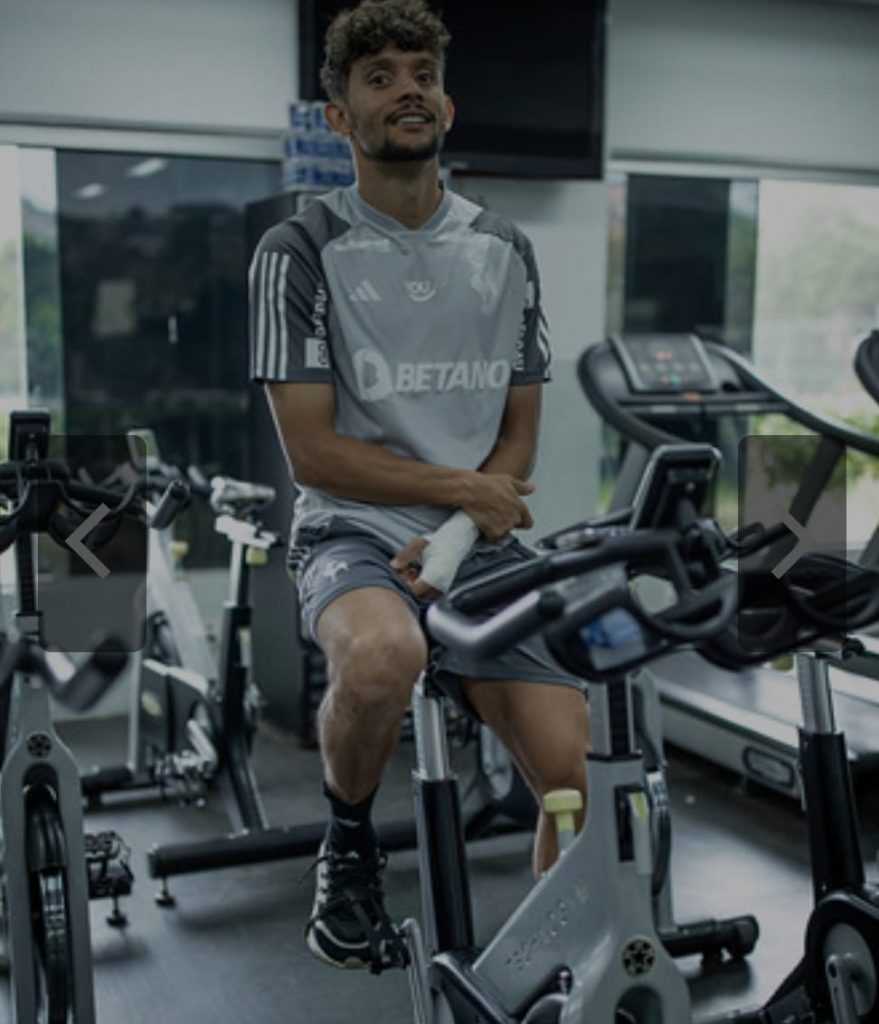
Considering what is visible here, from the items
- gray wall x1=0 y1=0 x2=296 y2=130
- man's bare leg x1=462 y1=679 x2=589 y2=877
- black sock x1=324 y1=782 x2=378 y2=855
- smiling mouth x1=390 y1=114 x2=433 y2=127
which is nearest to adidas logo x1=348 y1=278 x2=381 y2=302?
smiling mouth x1=390 y1=114 x2=433 y2=127

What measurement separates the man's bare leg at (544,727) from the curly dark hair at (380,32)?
106 cm

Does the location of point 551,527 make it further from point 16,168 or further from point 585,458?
point 16,168

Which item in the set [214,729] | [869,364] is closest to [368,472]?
[214,729]

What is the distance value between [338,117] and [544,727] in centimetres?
110

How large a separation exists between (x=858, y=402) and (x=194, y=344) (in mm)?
3185

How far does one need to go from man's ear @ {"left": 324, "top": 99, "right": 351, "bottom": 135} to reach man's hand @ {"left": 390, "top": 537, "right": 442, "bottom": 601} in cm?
73

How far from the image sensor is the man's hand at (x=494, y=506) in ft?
7.25

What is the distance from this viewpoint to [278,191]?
5.04m

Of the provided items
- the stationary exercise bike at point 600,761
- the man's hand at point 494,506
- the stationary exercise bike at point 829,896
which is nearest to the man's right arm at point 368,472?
the man's hand at point 494,506

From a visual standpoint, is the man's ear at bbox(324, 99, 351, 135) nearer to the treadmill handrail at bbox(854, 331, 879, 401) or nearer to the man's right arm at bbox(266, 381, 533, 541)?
the man's right arm at bbox(266, 381, 533, 541)

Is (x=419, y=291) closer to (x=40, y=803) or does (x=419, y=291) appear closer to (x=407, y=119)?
(x=407, y=119)

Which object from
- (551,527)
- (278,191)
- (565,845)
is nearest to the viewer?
(565,845)

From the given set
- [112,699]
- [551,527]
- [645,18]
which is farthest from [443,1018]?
[645,18]

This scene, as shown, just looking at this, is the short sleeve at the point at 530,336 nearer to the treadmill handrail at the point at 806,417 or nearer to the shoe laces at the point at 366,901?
the shoe laces at the point at 366,901
